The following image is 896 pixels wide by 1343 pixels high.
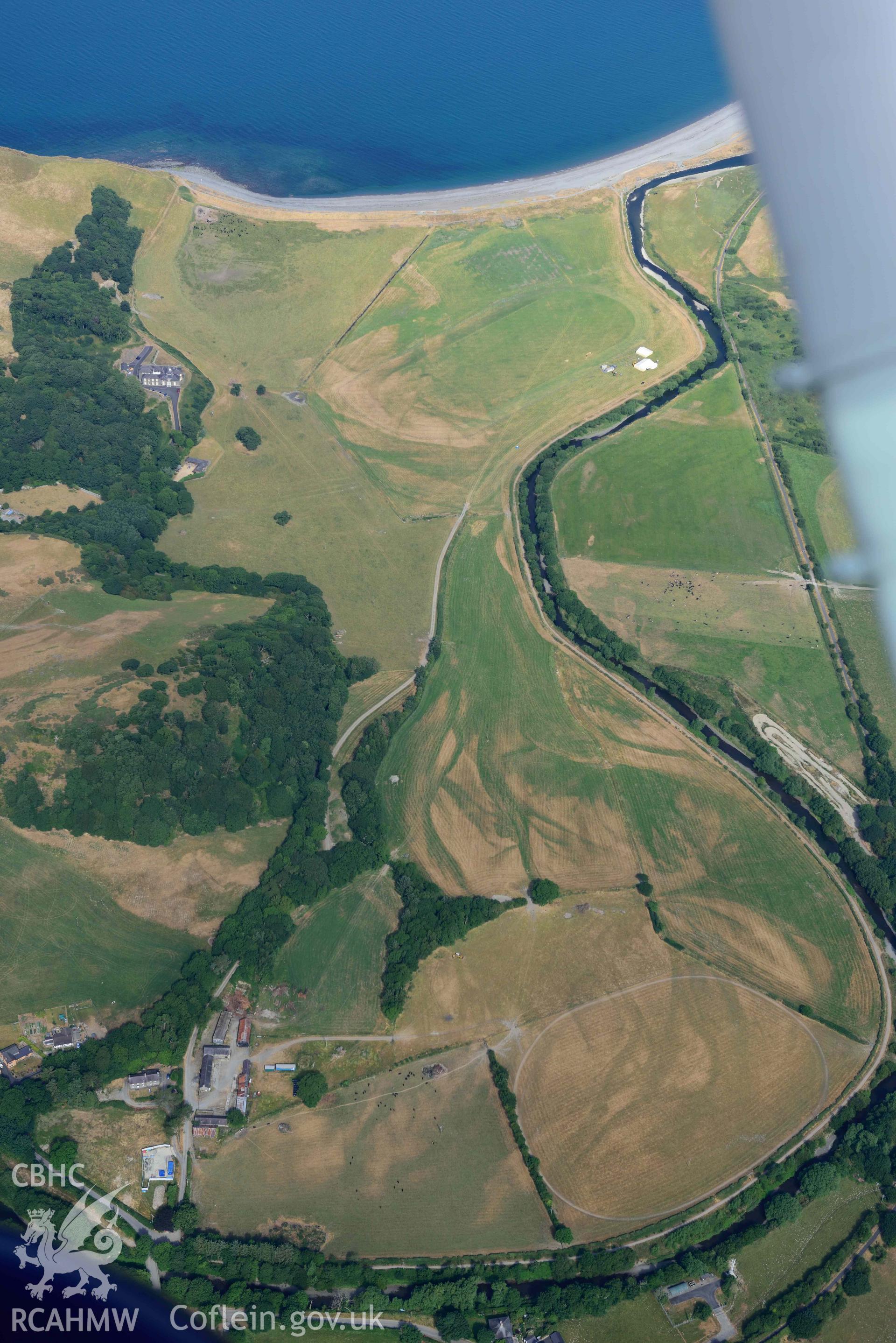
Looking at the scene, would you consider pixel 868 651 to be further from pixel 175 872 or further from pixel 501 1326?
pixel 175 872

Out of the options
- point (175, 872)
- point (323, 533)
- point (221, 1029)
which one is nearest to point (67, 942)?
point (175, 872)

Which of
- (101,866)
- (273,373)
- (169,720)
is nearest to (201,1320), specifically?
(101,866)

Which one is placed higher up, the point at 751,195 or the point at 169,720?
the point at 751,195

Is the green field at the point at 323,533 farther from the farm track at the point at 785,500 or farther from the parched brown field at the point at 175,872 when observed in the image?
the farm track at the point at 785,500

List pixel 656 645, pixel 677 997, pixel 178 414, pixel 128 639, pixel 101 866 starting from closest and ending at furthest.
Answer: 1. pixel 677 997
2. pixel 101 866
3. pixel 128 639
4. pixel 656 645
5. pixel 178 414

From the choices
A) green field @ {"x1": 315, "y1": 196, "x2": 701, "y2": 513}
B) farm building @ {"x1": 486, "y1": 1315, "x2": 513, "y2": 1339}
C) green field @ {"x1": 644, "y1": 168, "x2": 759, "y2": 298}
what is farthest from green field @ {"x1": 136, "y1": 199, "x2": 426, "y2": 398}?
farm building @ {"x1": 486, "y1": 1315, "x2": 513, "y2": 1339}

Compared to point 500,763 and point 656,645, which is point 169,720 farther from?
point 656,645
